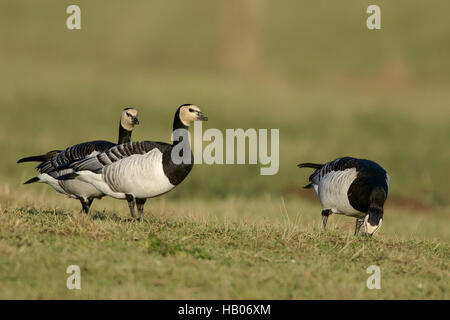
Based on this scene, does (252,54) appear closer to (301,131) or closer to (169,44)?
(169,44)

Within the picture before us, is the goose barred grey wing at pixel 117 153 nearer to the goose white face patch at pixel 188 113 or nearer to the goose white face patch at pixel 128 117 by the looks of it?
the goose white face patch at pixel 188 113

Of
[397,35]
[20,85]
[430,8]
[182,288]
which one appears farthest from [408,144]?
[430,8]

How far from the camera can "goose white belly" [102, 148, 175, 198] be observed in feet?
34.2

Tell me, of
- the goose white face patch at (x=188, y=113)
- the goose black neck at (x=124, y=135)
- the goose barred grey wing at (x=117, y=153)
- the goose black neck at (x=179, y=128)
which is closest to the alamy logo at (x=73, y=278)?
the goose barred grey wing at (x=117, y=153)

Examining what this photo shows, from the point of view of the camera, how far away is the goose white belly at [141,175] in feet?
34.2

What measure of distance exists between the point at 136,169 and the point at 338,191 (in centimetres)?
373

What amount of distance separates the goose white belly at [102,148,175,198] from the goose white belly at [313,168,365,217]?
3126mm

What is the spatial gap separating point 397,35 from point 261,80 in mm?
22596

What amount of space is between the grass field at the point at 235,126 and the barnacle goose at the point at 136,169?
62 centimetres

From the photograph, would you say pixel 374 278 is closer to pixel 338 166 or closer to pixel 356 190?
pixel 356 190

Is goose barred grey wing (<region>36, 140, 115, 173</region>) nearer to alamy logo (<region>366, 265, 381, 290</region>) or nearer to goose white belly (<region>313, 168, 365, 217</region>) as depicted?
goose white belly (<region>313, 168, 365, 217</region>)

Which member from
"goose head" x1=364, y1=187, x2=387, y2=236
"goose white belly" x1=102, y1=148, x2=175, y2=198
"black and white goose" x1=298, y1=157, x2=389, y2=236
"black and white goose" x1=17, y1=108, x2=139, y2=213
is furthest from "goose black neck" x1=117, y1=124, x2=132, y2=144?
"goose head" x1=364, y1=187, x2=387, y2=236

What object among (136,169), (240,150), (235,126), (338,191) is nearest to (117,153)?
(136,169)

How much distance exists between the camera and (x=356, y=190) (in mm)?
11328
